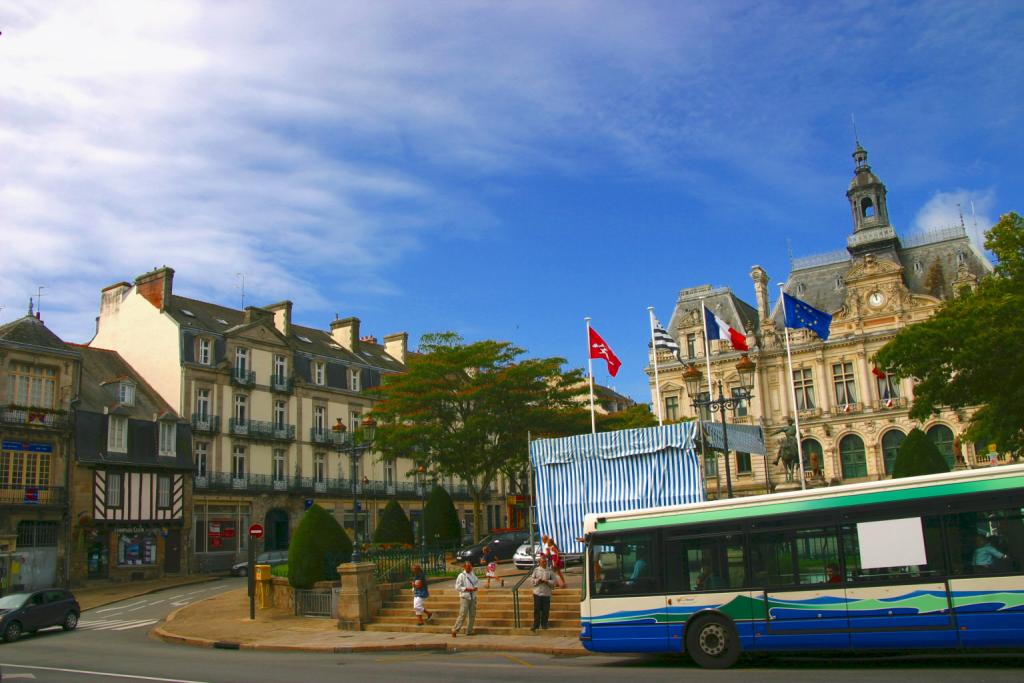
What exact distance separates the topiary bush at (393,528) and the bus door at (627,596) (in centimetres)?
1945

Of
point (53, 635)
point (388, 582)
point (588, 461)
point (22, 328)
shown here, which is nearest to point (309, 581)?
point (388, 582)

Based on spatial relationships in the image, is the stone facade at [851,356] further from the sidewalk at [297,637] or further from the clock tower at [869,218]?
the sidewalk at [297,637]

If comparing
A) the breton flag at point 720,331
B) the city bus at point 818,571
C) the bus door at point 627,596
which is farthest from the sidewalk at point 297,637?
the breton flag at point 720,331

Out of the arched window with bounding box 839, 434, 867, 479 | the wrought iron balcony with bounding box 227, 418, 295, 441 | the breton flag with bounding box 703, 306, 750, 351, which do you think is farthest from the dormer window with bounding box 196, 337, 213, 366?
the arched window with bounding box 839, 434, 867, 479

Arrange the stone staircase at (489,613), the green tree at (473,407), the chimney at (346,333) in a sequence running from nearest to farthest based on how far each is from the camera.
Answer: the stone staircase at (489,613) < the green tree at (473,407) < the chimney at (346,333)

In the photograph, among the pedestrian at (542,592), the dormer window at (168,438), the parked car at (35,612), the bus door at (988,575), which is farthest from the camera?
the dormer window at (168,438)

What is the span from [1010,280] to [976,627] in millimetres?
17890

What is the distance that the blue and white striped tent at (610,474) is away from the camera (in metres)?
22.3

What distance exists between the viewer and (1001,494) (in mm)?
12250

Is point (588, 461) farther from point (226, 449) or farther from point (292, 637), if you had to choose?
point (226, 449)

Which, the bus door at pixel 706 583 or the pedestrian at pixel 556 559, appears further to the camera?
the pedestrian at pixel 556 559

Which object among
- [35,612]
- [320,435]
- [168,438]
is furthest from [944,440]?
[35,612]

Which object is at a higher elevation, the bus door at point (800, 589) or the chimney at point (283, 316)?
the chimney at point (283, 316)

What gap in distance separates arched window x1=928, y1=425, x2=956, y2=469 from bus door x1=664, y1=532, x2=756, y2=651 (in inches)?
1605
